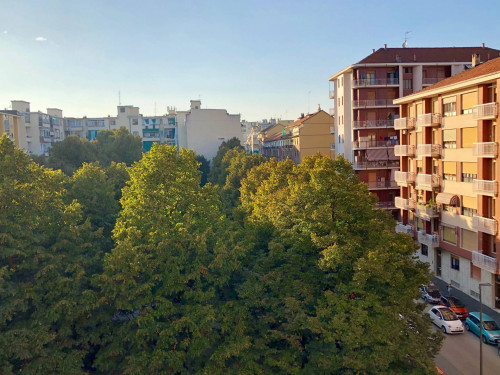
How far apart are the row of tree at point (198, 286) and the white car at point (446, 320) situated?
30.9ft

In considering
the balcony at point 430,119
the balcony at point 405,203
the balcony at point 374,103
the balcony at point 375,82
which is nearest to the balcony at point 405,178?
the balcony at point 405,203

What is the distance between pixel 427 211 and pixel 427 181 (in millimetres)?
2702

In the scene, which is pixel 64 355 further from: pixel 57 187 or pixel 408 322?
pixel 408 322

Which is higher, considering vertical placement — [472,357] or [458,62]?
[458,62]

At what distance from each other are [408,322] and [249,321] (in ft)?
24.9

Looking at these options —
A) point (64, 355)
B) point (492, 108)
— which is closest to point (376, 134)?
point (492, 108)

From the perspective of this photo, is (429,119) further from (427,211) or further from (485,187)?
(485,187)

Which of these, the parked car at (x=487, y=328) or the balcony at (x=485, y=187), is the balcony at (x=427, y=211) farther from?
the parked car at (x=487, y=328)

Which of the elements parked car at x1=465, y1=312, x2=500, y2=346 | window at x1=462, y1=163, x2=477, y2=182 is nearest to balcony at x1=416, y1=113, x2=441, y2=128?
window at x1=462, y1=163, x2=477, y2=182

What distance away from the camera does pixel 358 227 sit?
2134 centimetres

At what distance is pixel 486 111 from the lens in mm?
29734

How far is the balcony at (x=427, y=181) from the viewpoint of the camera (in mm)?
36688

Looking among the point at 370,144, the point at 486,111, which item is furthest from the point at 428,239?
the point at 370,144

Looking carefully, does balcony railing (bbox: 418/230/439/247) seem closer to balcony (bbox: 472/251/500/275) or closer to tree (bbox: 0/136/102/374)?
balcony (bbox: 472/251/500/275)
